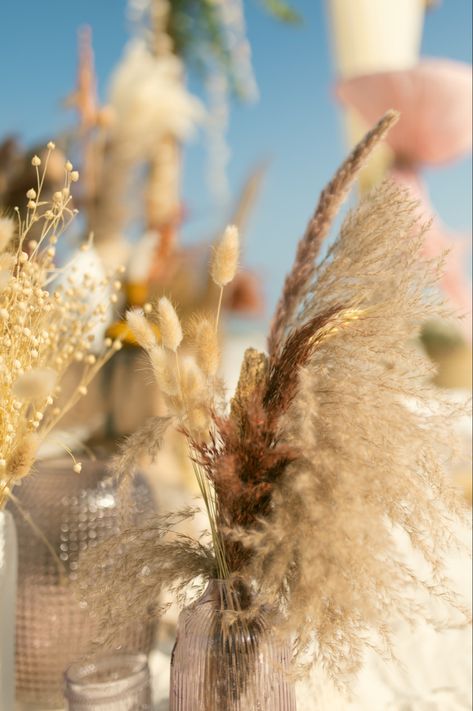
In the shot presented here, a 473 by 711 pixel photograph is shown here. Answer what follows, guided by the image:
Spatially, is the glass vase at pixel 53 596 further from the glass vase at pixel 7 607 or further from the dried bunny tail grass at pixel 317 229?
the dried bunny tail grass at pixel 317 229

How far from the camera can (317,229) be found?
2.30ft

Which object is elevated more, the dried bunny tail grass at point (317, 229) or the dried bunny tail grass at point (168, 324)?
the dried bunny tail grass at point (317, 229)

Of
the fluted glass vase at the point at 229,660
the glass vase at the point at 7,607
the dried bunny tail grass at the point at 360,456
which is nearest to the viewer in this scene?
the dried bunny tail grass at the point at 360,456

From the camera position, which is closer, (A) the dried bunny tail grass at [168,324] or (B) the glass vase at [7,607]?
(A) the dried bunny tail grass at [168,324]

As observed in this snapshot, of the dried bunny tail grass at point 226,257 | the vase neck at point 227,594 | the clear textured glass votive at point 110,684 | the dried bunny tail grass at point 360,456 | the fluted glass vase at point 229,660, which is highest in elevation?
the dried bunny tail grass at point 226,257

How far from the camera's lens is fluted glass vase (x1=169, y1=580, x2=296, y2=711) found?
664mm

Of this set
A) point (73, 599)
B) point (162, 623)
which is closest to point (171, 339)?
point (73, 599)

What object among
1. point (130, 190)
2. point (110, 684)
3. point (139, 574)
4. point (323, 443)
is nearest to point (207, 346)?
point (323, 443)

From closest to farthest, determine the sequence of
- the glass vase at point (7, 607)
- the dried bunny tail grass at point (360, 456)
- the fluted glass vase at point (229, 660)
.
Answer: the dried bunny tail grass at point (360, 456) → the fluted glass vase at point (229, 660) → the glass vase at point (7, 607)

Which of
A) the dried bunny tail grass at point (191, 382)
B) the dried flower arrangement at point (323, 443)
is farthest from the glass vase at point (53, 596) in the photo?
the dried bunny tail grass at point (191, 382)

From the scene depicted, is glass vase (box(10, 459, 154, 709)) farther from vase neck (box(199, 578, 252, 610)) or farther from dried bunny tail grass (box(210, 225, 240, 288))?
dried bunny tail grass (box(210, 225, 240, 288))

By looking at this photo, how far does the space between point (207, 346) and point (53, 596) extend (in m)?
0.49

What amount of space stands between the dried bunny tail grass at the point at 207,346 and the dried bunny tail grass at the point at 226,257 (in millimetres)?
45

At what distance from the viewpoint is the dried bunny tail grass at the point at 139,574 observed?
692 millimetres
